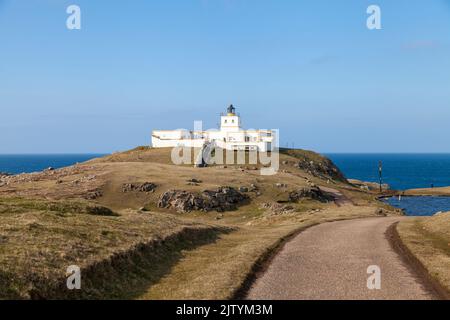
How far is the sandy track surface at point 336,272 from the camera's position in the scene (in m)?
17.5

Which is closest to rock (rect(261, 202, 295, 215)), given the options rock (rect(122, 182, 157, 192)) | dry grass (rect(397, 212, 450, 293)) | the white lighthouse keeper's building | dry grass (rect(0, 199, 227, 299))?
rock (rect(122, 182, 157, 192))

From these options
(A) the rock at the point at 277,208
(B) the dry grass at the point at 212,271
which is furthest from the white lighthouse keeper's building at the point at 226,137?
(B) the dry grass at the point at 212,271

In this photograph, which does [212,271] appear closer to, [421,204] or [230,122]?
[421,204]

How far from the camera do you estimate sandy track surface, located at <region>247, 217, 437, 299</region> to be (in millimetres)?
17516

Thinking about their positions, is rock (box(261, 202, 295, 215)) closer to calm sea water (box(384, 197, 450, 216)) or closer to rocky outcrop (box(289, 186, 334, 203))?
rocky outcrop (box(289, 186, 334, 203))

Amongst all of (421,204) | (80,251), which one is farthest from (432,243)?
(421,204)

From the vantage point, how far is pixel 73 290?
17422 mm

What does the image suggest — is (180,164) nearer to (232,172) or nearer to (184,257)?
(232,172)

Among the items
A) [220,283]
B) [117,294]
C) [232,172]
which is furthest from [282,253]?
[232,172]

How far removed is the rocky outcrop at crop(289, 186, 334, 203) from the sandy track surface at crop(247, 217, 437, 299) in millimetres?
43759

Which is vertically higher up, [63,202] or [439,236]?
[63,202]

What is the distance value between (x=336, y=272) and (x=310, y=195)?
2326 inches
